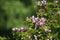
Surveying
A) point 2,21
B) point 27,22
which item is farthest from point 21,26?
point 2,21

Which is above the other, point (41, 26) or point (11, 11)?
point (11, 11)

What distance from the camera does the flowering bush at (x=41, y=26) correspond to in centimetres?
618

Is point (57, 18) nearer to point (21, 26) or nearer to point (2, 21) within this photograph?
point (21, 26)

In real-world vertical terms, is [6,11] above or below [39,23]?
above

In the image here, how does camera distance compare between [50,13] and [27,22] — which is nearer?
[27,22]

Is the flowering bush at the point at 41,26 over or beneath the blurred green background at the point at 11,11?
beneath

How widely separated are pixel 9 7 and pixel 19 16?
51 centimetres

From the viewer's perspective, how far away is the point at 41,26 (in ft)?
20.4

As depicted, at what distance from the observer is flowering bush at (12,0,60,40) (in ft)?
20.3

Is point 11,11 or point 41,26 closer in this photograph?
point 11,11

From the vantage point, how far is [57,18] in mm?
6953

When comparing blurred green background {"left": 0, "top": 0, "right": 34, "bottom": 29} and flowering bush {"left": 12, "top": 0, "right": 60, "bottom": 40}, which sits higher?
blurred green background {"left": 0, "top": 0, "right": 34, "bottom": 29}

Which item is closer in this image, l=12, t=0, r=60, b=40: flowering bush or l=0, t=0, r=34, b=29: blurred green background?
l=0, t=0, r=34, b=29: blurred green background

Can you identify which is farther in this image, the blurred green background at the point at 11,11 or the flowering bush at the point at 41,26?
the flowering bush at the point at 41,26
